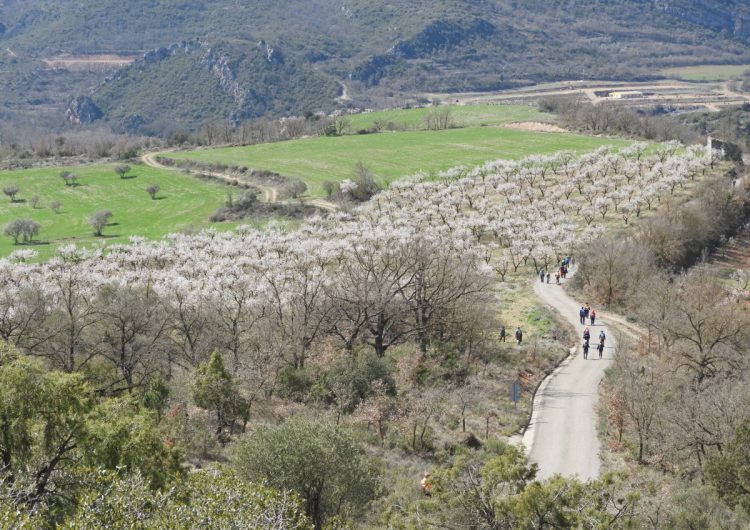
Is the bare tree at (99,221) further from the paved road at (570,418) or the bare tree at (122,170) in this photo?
the paved road at (570,418)

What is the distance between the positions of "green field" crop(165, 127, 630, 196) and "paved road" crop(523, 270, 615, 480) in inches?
2322

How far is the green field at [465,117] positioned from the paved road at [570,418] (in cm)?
10449

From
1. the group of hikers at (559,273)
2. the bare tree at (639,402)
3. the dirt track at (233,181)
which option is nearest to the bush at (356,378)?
the bare tree at (639,402)

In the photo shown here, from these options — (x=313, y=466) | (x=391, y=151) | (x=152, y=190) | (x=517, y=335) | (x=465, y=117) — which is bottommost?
(x=517, y=335)

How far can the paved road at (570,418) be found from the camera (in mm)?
27891

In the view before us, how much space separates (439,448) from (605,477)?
1322 cm

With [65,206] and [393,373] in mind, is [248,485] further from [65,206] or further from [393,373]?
[65,206]

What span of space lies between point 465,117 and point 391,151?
43.6 metres

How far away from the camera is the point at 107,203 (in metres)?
95.1

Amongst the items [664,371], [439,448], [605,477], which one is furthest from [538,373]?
[605,477]

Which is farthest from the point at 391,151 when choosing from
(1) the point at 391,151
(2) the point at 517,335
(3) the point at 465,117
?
(2) the point at 517,335

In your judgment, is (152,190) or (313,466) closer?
(313,466)

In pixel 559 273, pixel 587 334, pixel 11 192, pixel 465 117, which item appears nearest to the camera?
pixel 587 334

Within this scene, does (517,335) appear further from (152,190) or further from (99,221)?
(152,190)
